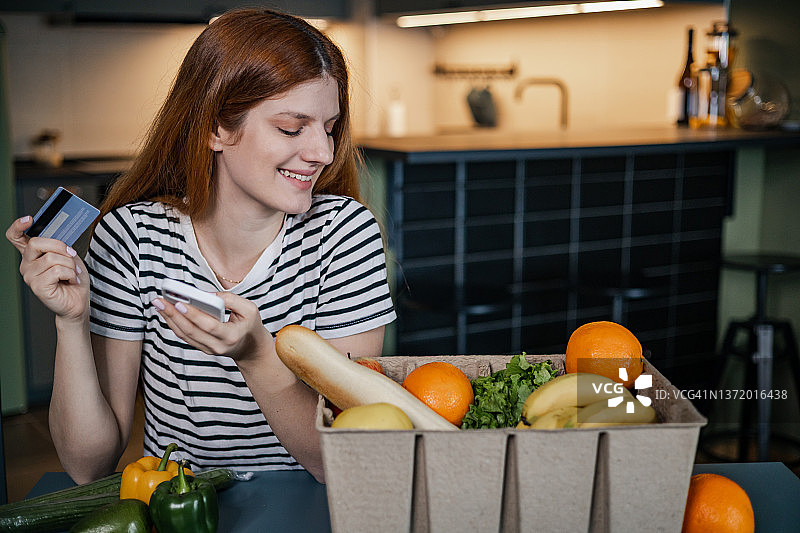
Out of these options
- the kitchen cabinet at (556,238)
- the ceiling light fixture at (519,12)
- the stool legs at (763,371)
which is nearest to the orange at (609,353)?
the kitchen cabinet at (556,238)

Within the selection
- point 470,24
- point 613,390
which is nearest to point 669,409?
point 613,390

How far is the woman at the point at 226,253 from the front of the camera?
118 cm

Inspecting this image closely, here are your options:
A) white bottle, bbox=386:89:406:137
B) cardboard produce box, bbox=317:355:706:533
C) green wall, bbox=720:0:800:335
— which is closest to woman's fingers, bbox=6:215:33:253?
cardboard produce box, bbox=317:355:706:533

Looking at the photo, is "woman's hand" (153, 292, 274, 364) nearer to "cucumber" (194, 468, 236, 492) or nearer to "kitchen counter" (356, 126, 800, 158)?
"cucumber" (194, 468, 236, 492)

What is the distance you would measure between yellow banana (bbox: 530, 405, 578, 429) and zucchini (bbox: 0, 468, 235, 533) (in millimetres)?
447

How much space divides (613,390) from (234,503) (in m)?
0.49

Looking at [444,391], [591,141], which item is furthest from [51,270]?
[591,141]

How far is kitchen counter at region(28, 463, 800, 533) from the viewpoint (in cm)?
95

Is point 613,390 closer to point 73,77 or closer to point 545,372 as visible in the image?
point 545,372

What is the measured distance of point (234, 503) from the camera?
3.31 feet

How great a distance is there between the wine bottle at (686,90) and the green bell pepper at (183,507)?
340 centimetres

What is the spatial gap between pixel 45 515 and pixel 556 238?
2.60 meters

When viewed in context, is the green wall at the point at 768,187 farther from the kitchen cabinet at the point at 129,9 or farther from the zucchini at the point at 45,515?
the zucchini at the point at 45,515

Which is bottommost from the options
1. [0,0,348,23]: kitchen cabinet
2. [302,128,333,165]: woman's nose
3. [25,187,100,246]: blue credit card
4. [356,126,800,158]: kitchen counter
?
[25,187,100,246]: blue credit card
